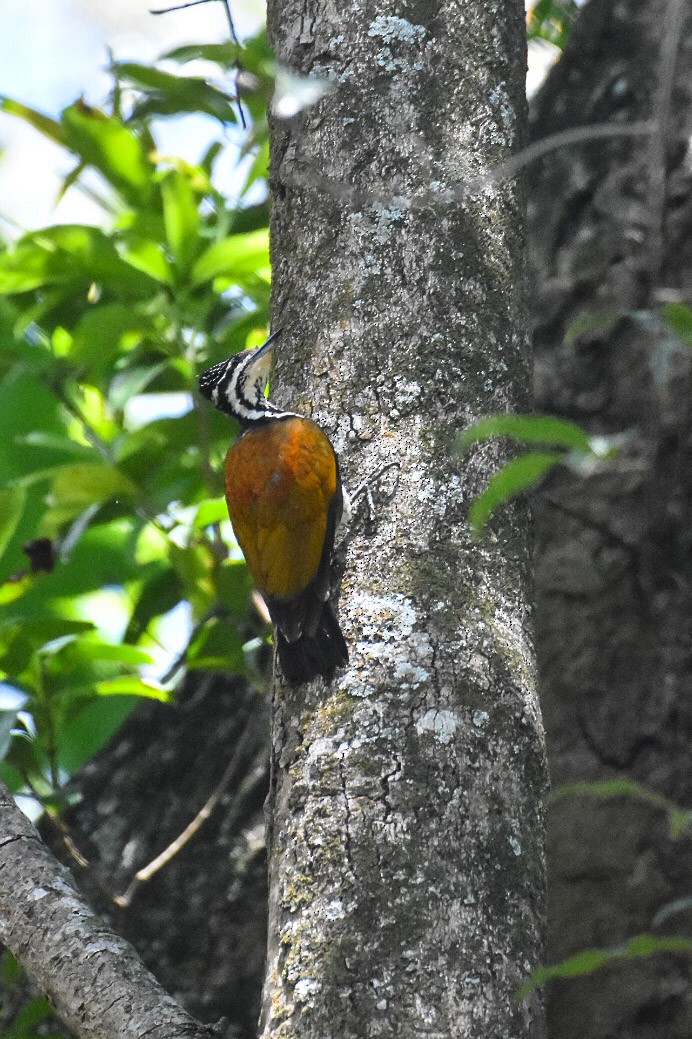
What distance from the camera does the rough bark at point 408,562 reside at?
6.76ft

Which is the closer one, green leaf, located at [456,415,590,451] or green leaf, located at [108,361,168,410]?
green leaf, located at [456,415,590,451]

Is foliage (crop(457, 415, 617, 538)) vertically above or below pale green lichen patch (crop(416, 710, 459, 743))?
above

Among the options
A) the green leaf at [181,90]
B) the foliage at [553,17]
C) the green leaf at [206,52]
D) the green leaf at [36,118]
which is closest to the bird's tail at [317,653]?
the green leaf at [206,52]

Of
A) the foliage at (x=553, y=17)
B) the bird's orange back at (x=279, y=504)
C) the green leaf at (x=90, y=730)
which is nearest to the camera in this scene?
the bird's orange back at (x=279, y=504)

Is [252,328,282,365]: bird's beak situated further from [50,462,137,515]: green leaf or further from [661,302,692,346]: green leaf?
[661,302,692,346]: green leaf

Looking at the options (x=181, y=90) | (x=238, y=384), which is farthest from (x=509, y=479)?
(x=181, y=90)

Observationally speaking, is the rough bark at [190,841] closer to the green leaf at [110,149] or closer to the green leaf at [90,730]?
the green leaf at [90,730]

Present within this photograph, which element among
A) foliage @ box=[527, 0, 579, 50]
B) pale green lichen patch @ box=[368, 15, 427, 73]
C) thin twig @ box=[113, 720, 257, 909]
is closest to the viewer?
pale green lichen patch @ box=[368, 15, 427, 73]

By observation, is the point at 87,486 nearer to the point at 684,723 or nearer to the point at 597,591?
the point at 597,591

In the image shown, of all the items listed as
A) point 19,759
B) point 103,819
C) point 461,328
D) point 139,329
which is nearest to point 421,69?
point 461,328

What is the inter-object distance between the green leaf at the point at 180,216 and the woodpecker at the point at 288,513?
545mm

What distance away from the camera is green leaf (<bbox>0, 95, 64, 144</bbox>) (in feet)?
→ 13.3

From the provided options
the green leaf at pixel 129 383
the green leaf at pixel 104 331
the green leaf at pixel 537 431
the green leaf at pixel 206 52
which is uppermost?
the green leaf at pixel 206 52

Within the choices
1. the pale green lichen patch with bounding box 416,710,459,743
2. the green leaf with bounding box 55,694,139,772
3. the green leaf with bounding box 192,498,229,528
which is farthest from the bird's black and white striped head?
the pale green lichen patch with bounding box 416,710,459,743
